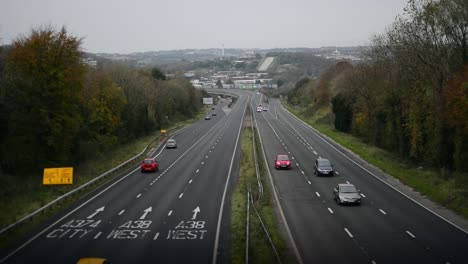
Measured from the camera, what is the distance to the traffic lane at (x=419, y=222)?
25.1m

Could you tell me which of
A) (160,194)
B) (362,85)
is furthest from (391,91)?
(160,194)

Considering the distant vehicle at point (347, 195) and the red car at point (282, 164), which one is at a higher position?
the distant vehicle at point (347, 195)

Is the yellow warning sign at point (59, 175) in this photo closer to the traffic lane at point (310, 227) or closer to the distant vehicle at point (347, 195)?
the traffic lane at point (310, 227)

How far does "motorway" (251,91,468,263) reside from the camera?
2425cm

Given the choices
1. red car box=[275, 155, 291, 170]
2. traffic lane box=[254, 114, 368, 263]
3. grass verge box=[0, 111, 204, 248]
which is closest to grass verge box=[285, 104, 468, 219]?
traffic lane box=[254, 114, 368, 263]

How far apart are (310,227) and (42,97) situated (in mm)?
30710

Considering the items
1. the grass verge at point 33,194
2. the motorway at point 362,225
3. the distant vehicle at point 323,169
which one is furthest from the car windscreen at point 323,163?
the grass verge at point 33,194

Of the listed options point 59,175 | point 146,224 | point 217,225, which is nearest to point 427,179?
point 217,225

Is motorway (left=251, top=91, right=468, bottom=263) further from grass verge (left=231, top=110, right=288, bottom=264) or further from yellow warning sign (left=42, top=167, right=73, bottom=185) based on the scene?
yellow warning sign (left=42, top=167, right=73, bottom=185)

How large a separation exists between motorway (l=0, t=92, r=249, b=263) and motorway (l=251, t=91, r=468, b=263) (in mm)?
3972

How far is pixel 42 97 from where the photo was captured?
169ft

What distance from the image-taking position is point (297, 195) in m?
40.5

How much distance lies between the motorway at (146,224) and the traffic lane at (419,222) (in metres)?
9.01

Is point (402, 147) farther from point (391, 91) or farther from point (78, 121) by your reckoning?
point (78, 121)
